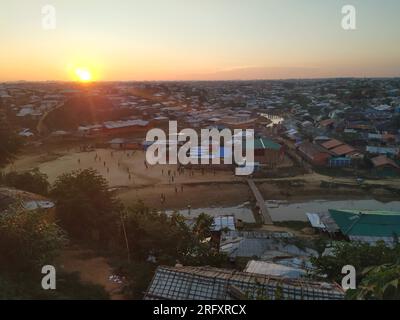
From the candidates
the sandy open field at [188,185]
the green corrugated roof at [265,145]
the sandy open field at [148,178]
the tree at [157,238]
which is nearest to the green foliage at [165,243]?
the tree at [157,238]

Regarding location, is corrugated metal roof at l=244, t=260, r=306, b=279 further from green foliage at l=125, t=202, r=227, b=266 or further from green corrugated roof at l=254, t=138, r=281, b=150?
green corrugated roof at l=254, t=138, r=281, b=150

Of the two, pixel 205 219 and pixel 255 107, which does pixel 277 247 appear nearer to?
pixel 205 219

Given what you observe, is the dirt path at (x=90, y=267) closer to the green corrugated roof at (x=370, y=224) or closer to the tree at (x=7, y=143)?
the tree at (x=7, y=143)

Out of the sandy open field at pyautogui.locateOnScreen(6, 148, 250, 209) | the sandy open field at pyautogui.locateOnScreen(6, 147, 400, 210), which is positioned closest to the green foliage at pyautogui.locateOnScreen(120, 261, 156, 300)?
the sandy open field at pyautogui.locateOnScreen(6, 147, 400, 210)

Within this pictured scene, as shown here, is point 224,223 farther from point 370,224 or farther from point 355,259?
point 355,259

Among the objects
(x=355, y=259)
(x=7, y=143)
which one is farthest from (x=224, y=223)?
(x=7, y=143)

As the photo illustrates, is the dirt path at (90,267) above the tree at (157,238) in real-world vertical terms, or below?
below

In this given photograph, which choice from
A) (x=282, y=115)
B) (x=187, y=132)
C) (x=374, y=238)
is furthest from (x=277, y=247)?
(x=282, y=115)

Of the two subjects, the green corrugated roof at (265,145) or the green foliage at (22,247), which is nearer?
the green foliage at (22,247)
